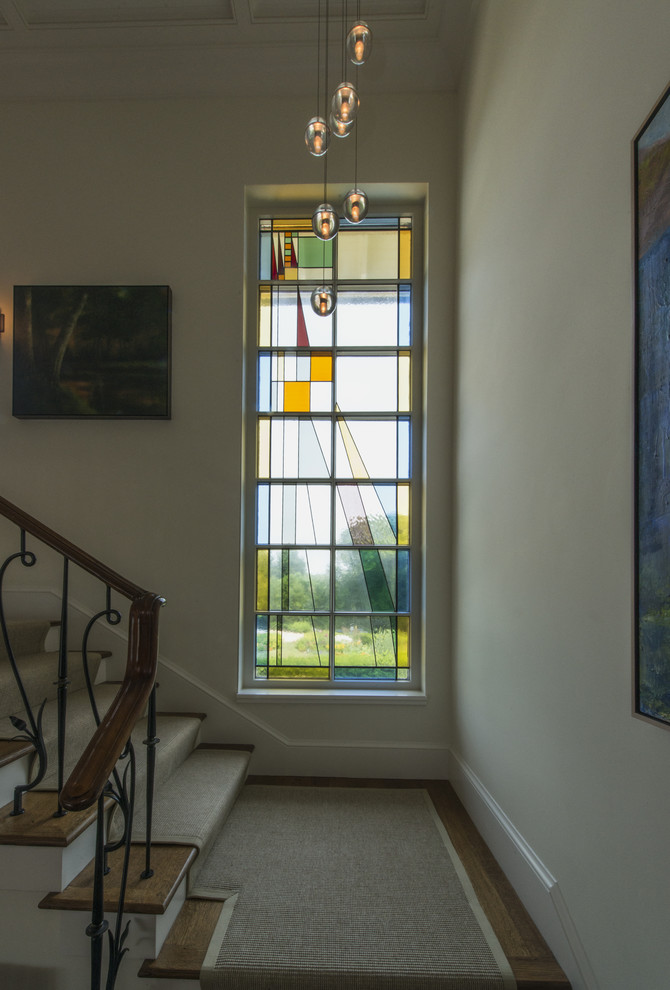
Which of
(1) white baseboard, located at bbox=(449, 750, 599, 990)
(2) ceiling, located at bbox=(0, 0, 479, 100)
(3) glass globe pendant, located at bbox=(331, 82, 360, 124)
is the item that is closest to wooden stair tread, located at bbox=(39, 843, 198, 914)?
(1) white baseboard, located at bbox=(449, 750, 599, 990)

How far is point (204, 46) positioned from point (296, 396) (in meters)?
1.87

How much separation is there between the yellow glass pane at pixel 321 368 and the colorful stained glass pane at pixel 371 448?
0.26 metres

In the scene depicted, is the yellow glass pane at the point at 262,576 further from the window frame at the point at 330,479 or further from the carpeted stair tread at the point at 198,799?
the carpeted stair tread at the point at 198,799

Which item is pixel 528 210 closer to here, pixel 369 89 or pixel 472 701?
pixel 369 89

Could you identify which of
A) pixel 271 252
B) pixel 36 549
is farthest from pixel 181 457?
pixel 271 252

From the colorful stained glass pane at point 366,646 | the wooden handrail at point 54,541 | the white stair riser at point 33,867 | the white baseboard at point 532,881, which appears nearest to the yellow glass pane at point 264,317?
the colorful stained glass pane at point 366,646

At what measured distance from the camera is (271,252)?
3564 mm

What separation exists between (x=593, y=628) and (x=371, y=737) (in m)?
1.97

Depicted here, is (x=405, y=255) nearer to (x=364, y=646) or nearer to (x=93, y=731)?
(x=364, y=646)

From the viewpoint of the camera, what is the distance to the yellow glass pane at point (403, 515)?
11.2 ft

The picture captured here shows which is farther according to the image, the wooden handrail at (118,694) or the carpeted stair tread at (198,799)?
the carpeted stair tread at (198,799)

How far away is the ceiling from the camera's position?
304cm

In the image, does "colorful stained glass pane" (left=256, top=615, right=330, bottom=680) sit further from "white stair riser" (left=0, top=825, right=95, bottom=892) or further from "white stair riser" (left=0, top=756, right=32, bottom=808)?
"white stair riser" (left=0, top=825, right=95, bottom=892)

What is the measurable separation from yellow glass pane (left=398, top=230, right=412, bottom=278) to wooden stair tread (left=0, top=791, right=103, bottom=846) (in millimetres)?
3000
